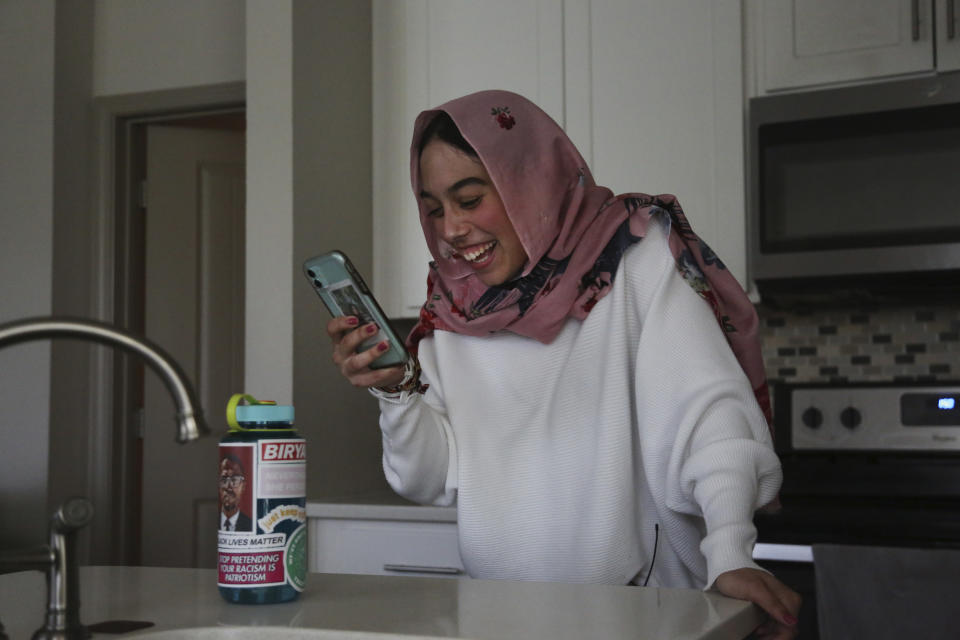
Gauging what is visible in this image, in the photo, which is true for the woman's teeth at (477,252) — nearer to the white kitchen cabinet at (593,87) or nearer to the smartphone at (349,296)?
the smartphone at (349,296)

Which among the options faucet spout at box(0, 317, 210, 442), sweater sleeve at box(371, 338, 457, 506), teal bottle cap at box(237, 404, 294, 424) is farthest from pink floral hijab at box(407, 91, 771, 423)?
faucet spout at box(0, 317, 210, 442)

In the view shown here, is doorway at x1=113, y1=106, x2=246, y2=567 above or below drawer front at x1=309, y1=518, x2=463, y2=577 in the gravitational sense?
above

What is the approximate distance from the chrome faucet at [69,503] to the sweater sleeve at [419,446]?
596 millimetres

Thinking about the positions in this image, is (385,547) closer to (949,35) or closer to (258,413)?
(258,413)

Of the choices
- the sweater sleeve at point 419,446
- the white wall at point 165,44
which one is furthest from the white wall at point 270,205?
the sweater sleeve at point 419,446

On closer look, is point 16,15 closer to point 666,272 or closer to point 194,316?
point 194,316

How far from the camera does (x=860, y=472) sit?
225cm

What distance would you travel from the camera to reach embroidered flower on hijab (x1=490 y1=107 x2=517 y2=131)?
1535 millimetres

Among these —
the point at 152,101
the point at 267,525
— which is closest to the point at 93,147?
the point at 152,101

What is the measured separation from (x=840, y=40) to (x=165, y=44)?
6.57ft

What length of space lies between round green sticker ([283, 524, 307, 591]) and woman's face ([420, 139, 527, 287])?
2.14 feet

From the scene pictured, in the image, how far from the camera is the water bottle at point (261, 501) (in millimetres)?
921

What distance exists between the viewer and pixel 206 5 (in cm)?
317

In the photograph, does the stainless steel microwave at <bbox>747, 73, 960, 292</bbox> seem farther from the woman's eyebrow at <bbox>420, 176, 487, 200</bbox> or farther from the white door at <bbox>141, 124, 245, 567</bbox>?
the white door at <bbox>141, 124, 245, 567</bbox>
